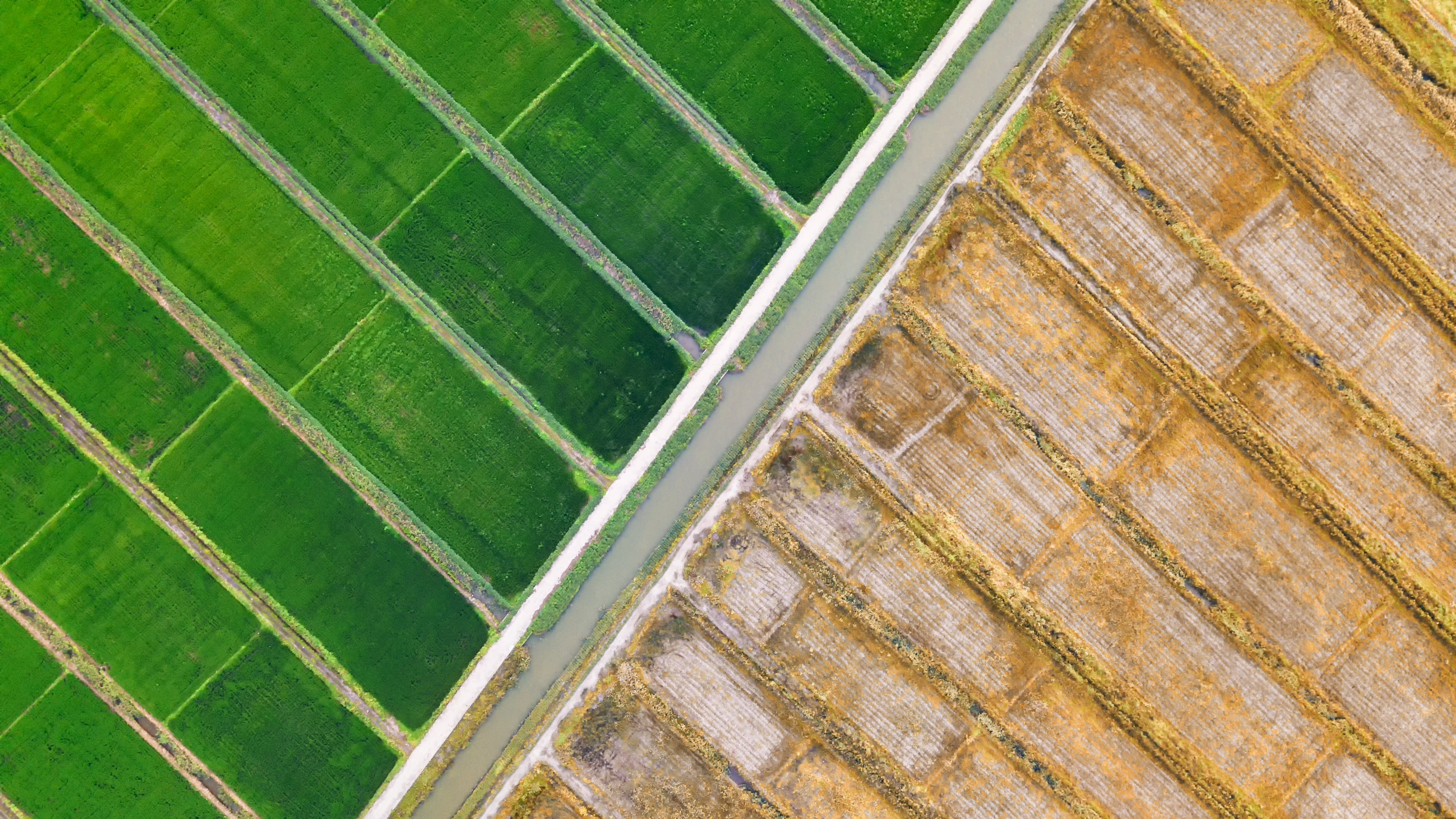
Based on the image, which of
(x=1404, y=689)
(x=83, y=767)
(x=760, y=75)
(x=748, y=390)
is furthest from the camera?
(x=748, y=390)

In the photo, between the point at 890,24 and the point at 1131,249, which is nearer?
the point at 1131,249

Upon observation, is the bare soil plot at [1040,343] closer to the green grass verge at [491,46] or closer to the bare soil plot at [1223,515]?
the bare soil plot at [1223,515]

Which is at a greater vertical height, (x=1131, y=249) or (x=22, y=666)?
(x=22, y=666)

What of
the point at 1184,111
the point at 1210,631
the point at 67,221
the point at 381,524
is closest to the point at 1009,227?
the point at 1184,111

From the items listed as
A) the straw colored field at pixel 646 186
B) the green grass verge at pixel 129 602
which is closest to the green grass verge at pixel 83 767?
the green grass verge at pixel 129 602

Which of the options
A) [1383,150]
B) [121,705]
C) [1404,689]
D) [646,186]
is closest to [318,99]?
[646,186]

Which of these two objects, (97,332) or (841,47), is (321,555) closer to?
(97,332)
